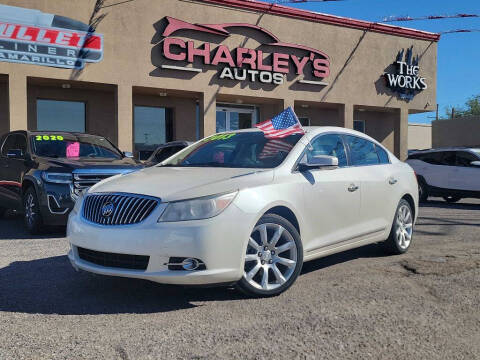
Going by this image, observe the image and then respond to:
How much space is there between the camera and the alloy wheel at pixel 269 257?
14.0 ft

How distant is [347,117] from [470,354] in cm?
1674

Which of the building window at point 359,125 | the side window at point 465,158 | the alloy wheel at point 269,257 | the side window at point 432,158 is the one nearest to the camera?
the alloy wheel at point 269,257

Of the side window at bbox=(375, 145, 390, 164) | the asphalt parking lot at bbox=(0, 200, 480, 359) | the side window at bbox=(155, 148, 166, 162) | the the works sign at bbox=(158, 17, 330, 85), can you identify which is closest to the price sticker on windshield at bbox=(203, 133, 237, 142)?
the asphalt parking lot at bbox=(0, 200, 480, 359)

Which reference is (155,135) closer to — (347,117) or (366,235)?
(347,117)

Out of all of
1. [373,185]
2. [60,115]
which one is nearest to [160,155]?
[373,185]

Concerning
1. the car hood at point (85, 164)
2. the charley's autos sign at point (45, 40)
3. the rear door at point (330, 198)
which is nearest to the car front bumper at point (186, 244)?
the rear door at point (330, 198)

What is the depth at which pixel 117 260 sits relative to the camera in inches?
162

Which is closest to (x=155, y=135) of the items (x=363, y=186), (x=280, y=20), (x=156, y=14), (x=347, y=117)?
(x=156, y=14)

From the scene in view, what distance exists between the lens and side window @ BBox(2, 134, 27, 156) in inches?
343

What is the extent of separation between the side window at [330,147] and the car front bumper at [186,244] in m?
1.49

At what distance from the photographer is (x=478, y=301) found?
435 centimetres

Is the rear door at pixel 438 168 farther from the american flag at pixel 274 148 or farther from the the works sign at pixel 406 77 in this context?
the american flag at pixel 274 148

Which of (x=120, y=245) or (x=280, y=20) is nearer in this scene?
(x=120, y=245)

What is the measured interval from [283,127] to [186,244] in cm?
207
